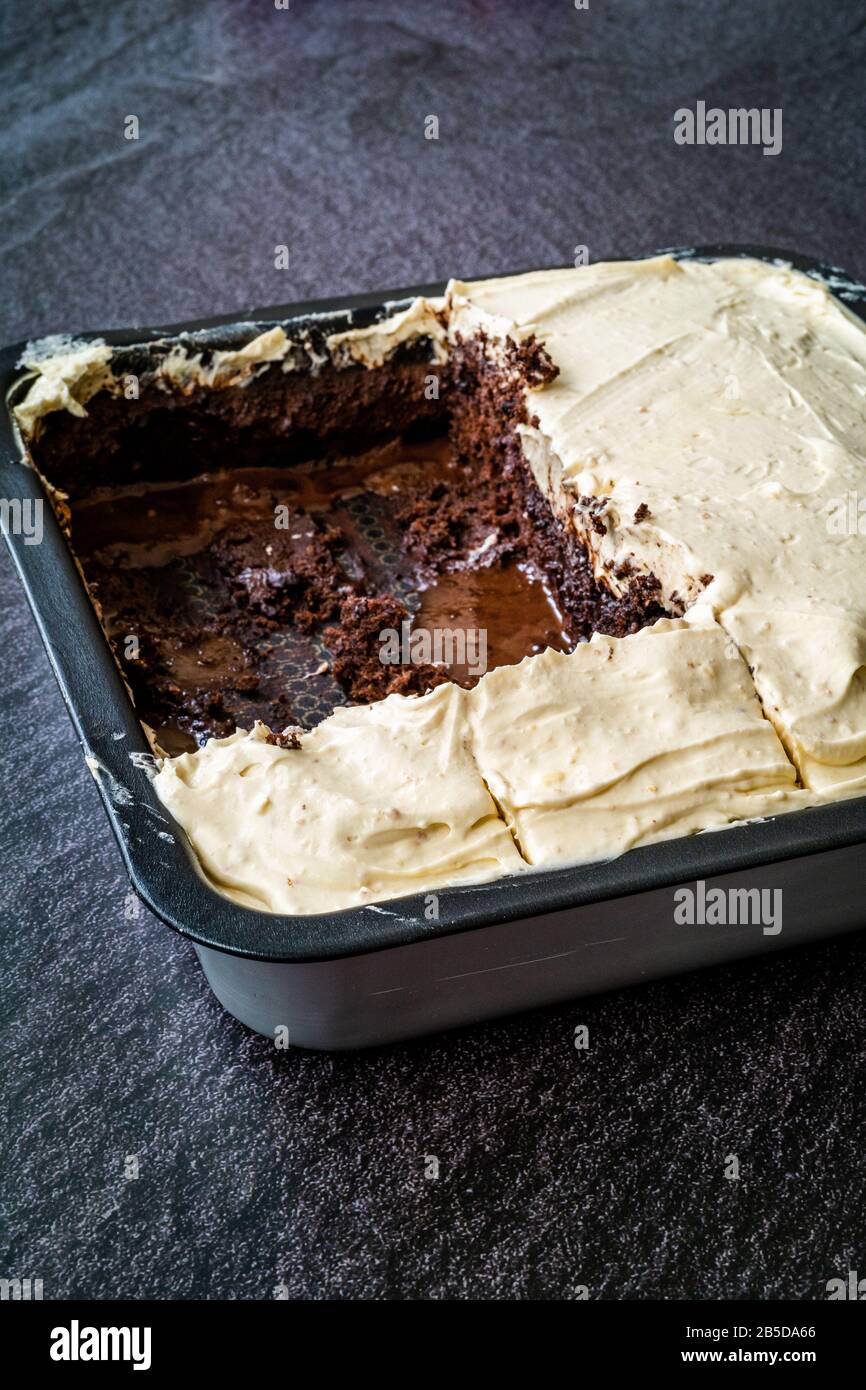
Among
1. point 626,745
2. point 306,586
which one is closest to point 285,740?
point 626,745

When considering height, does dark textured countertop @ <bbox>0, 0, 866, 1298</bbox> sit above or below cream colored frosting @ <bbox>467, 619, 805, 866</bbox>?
below

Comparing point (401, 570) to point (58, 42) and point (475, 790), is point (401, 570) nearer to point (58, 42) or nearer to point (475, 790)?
point (475, 790)

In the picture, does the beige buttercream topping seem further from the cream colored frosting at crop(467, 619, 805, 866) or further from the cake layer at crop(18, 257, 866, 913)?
the cream colored frosting at crop(467, 619, 805, 866)

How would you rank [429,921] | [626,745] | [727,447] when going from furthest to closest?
[727,447] < [626,745] < [429,921]

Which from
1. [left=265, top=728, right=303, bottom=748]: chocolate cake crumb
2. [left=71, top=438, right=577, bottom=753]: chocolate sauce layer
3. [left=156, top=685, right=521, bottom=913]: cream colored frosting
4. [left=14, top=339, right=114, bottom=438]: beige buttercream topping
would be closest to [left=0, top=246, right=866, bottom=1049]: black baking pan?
[left=156, top=685, right=521, bottom=913]: cream colored frosting

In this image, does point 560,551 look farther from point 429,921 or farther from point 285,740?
point 429,921

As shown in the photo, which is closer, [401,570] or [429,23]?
[401,570]
